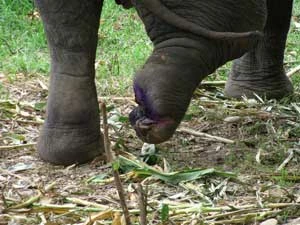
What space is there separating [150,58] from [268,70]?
5.03ft

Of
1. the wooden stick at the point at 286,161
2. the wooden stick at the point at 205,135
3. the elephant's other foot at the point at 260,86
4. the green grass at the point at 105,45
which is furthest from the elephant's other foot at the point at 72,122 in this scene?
the elephant's other foot at the point at 260,86

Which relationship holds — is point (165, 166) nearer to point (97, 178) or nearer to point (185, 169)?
point (185, 169)

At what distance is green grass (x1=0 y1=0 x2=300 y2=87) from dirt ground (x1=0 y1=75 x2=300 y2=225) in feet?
1.60

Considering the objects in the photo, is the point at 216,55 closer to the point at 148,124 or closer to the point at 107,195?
the point at 148,124

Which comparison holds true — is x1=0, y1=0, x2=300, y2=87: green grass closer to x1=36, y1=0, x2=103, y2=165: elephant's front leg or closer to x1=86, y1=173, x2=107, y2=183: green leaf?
x1=36, y1=0, x2=103, y2=165: elephant's front leg

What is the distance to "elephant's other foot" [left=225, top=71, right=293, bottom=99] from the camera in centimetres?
382

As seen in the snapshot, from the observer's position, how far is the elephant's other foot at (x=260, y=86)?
3824mm

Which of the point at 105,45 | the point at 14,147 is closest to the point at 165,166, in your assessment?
the point at 14,147

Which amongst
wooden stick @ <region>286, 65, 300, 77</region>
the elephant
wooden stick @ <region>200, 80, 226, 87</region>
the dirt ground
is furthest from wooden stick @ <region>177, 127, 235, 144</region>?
wooden stick @ <region>286, 65, 300, 77</region>

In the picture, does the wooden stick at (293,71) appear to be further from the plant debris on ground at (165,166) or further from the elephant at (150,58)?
the elephant at (150,58)

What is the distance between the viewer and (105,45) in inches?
195

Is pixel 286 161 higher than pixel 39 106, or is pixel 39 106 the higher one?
pixel 39 106

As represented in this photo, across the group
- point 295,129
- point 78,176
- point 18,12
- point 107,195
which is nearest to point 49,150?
point 78,176

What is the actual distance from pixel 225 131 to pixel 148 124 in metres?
0.87
